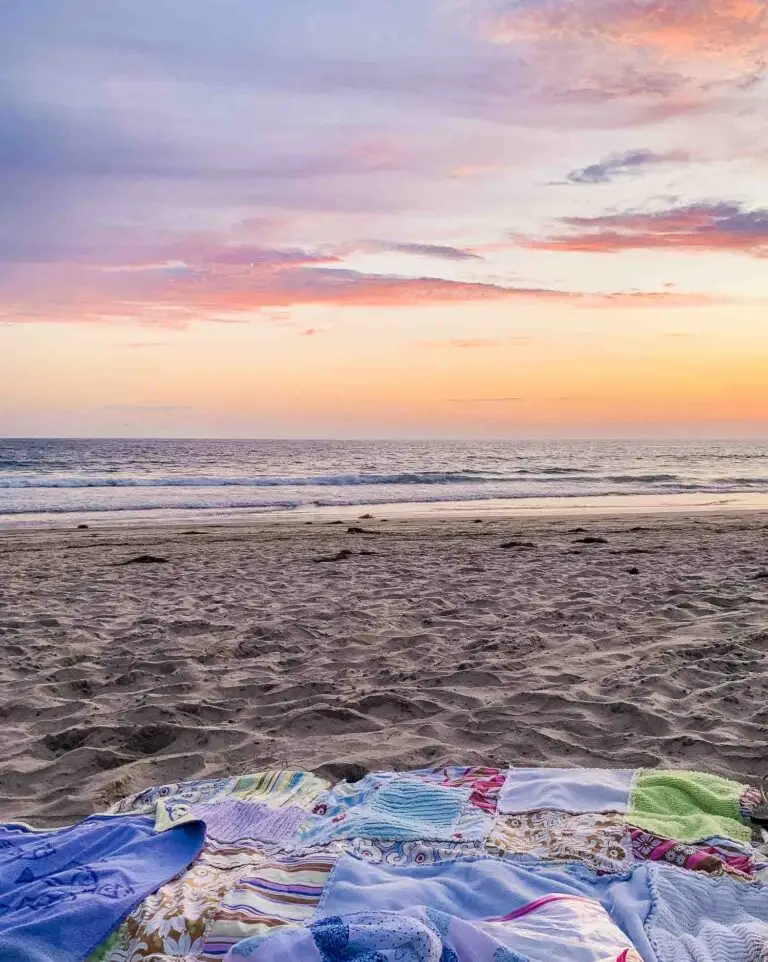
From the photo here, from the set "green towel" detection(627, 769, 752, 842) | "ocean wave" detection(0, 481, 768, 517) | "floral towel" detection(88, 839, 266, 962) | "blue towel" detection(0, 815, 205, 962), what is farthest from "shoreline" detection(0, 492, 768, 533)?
"floral towel" detection(88, 839, 266, 962)

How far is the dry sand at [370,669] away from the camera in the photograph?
3975 mm

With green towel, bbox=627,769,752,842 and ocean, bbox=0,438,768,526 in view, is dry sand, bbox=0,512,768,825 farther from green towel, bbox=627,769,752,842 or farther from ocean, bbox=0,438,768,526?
ocean, bbox=0,438,768,526

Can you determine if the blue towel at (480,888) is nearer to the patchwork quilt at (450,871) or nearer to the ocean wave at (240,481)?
the patchwork quilt at (450,871)

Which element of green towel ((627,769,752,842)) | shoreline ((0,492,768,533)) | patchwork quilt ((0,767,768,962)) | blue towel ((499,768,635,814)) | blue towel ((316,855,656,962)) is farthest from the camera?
shoreline ((0,492,768,533))

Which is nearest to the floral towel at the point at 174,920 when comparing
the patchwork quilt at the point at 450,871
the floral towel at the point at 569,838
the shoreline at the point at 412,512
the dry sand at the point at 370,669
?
the patchwork quilt at the point at 450,871

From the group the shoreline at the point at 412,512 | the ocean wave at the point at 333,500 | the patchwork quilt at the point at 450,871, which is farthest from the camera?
the ocean wave at the point at 333,500

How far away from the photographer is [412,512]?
20.6m

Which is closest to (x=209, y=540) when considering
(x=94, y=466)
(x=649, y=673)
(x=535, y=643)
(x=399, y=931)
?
(x=535, y=643)

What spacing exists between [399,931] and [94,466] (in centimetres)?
4347

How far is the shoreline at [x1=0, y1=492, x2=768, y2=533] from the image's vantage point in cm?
1800

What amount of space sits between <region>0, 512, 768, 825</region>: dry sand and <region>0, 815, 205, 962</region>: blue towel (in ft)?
2.57

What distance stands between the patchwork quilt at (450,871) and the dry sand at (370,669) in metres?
0.67

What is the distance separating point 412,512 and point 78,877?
18328mm

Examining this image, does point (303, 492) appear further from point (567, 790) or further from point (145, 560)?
point (567, 790)
